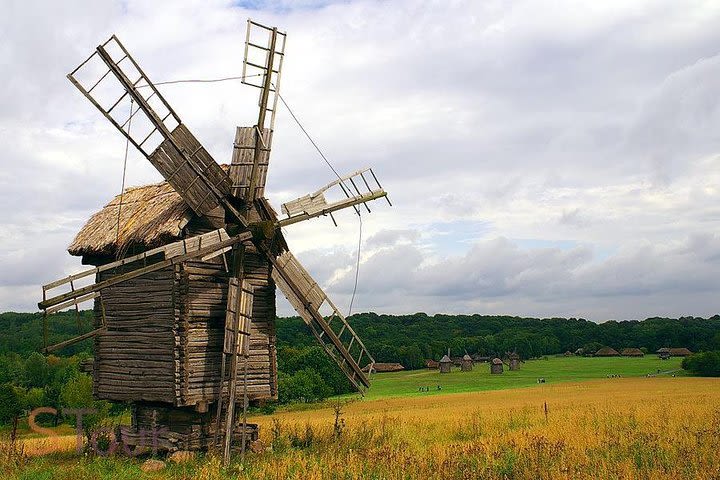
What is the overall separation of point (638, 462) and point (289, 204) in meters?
9.77

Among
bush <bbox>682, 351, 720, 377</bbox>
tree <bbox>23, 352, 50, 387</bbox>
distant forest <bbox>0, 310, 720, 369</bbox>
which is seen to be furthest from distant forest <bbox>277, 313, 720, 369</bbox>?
tree <bbox>23, 352, 50, 387</bbox>

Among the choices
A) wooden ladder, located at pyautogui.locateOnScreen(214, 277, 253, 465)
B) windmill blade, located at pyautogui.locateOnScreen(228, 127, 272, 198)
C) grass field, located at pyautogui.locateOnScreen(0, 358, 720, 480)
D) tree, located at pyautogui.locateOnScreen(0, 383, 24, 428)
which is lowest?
tree, located at pyautogui.locateOnScreen(0, 383, 24, 428)

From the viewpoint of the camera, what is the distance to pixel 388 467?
464 inches

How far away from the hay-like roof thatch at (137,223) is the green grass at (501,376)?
46233 mm

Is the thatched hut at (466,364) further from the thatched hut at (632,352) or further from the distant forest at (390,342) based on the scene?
the thatched hut at (632,352)

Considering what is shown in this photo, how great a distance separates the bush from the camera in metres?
71.9

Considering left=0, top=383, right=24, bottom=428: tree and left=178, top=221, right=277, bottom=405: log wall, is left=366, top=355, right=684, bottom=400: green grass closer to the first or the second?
left=0, top=383, right=24, bottom=428: tree

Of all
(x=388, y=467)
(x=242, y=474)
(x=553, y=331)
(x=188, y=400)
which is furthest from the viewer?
(x=553, y=331)

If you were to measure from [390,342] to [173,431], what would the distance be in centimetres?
8897

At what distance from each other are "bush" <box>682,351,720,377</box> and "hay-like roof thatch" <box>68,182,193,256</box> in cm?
7032

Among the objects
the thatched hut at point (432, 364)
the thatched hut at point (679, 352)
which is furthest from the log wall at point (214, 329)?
the thatched hut at point (679, 352)

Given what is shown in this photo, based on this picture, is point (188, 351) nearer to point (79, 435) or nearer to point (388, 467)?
point (79, 435)

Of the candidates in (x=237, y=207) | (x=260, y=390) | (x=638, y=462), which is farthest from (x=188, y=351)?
(x=638, y=462)

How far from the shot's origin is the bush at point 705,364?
71.9 metres
